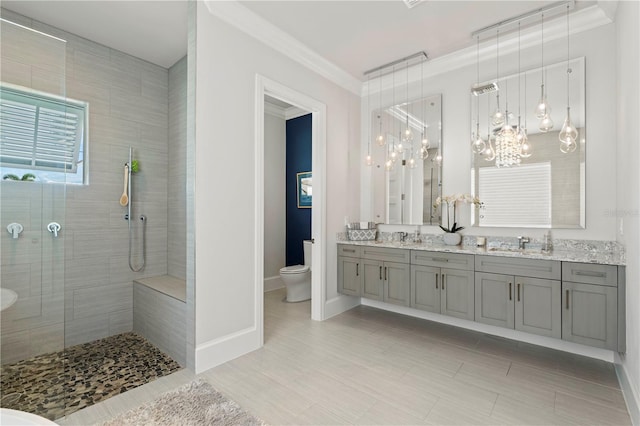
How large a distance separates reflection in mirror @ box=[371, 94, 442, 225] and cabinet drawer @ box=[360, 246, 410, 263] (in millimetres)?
610

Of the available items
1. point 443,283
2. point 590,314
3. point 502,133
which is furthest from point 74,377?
point 502,133

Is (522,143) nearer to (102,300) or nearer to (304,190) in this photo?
(304,190)

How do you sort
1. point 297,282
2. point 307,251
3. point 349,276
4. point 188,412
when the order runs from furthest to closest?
1. point 307,251
2. point 297,282
3. point 349,276
4. point 188,412

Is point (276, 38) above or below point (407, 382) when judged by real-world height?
above

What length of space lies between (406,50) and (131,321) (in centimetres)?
415

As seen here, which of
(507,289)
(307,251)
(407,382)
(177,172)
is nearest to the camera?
(407,382)

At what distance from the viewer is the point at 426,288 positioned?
3229 mm

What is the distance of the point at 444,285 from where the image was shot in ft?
10.2

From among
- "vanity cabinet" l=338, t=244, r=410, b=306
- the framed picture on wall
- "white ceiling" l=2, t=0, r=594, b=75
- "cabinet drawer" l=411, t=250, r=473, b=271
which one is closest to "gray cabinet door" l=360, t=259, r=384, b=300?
"vanity cabinet" l=338, t=244, r=410, b=306

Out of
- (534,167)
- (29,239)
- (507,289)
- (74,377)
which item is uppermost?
(534,167)

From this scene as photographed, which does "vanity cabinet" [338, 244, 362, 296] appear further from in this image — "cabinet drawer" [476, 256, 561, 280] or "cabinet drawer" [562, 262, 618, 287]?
"cabinet drawer" [562, 262, 618, 287]

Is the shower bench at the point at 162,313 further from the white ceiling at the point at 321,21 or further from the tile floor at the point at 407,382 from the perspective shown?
the white ceiling at the point at 321,21

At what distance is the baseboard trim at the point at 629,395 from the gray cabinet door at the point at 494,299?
0.71 m

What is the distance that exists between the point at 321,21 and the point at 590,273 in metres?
3.03
